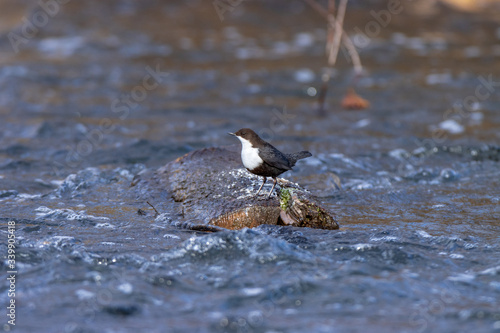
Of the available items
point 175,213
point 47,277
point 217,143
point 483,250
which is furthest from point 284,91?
point 47,277

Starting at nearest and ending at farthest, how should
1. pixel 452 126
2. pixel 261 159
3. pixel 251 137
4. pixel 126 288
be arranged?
pixel 126 288 → pixel 261 159 → pixel 251 137 → pixel 452 126

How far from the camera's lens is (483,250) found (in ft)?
16.0

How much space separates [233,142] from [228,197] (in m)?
3.40

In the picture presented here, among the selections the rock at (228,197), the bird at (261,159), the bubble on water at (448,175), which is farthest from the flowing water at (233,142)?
the bird at (261,159)

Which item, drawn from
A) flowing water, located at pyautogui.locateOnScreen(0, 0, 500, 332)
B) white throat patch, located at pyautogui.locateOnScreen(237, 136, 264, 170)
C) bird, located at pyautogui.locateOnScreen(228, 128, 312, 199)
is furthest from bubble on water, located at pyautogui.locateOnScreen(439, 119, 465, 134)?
white throat patch, located at pyautogui.locateOnScreen(237, 136, 264, 170)

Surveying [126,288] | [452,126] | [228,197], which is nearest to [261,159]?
[228,197]

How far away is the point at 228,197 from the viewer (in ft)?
17.6

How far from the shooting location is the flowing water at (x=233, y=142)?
157 inches

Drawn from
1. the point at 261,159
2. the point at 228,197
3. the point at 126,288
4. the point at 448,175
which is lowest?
the point at 126,288

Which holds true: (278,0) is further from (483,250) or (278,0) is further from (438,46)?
(483,250)

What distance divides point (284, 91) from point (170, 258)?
718 cm

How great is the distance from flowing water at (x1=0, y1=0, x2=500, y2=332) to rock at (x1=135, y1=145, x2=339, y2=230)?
5.6 inches

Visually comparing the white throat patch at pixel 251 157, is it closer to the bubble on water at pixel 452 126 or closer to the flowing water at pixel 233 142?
the flowing water at pixel 233 142

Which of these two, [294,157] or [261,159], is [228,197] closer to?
[261,159]
